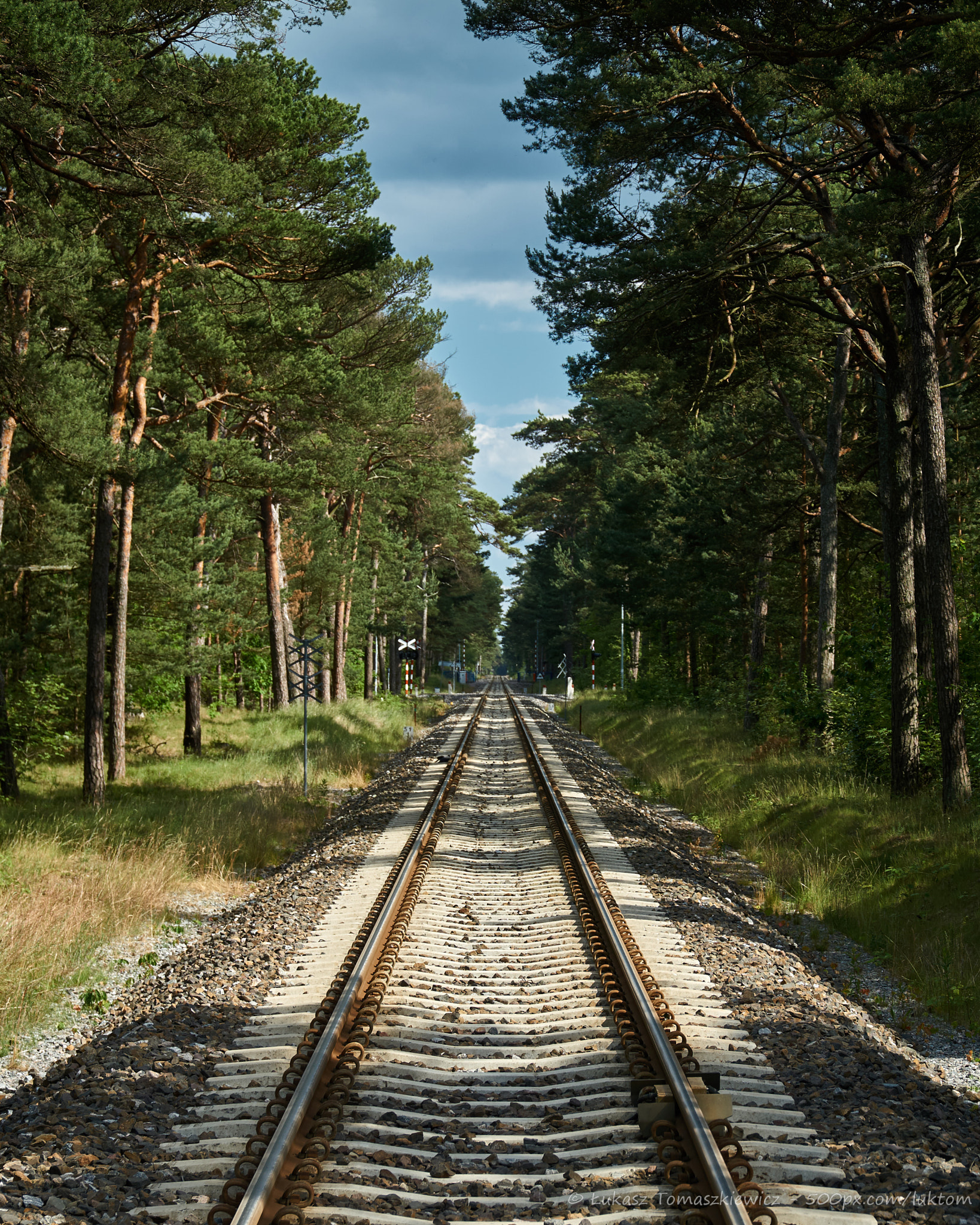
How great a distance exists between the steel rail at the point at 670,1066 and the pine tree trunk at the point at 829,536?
30.7 ft

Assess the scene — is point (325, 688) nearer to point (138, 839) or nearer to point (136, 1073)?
point (138, 839)

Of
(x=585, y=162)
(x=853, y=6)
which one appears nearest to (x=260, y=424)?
(x=585, y=162)

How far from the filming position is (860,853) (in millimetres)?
10578

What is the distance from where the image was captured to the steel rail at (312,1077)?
388 cm

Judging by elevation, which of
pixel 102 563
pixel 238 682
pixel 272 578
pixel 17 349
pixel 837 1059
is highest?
pixel 17 349

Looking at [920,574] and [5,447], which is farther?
[5,447]

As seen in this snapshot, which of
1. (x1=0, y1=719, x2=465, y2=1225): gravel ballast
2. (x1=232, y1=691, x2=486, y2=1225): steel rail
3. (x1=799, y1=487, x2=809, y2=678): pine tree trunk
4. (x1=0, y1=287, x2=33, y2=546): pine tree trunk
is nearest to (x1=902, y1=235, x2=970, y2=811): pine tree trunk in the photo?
(x1=232, y1=691, x2=486, y2=1225): steel rail

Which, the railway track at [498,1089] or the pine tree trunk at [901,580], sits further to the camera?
the pine tree trunk at [901,580]

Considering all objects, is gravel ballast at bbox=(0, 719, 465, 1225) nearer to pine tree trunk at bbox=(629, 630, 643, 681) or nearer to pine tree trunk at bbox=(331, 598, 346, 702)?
pine tree trunk at bbox=(331, 598, 346, 702)

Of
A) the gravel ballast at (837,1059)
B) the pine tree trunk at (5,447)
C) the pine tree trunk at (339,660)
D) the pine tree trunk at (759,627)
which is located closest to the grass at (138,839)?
the gravel ballast at (837,1059)

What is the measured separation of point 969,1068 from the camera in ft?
19.3

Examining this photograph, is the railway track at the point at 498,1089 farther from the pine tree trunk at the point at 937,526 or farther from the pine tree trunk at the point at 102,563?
the pine tree trunk at the point at 102,563

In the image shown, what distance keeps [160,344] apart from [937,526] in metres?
14.0

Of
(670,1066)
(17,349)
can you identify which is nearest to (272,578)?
(17,349)
